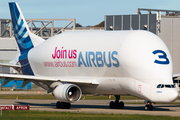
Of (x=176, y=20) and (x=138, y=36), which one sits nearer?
(x=138, y=36)

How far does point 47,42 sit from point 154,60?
13643mm

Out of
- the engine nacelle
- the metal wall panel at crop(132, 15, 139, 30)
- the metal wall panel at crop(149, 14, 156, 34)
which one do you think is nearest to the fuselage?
the engine nacelle

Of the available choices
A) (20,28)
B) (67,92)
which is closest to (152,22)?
(20,28)

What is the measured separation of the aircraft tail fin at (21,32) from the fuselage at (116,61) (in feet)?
17.3

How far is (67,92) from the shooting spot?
34.3m

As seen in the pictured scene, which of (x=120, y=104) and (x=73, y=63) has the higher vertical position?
(x=73, y=63)

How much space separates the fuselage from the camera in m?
31.9

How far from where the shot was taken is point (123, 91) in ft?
114

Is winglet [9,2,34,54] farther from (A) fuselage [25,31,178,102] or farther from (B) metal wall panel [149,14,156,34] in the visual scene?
(B) metal wall panel [149,14,156,34]

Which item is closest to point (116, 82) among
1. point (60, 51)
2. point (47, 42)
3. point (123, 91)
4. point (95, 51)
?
point (123, 91)

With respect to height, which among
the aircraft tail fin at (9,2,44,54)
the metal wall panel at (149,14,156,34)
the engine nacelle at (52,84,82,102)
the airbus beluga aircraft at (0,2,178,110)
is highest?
the metal wall panel at (149,14,156,34)

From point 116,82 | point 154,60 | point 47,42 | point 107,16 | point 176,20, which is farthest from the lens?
point 107,16

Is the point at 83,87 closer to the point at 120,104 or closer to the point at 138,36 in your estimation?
the point at 120,104

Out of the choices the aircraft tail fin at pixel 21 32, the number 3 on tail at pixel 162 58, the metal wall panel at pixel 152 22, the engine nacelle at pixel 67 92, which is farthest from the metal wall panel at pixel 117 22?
the number 3 on tail at pixel 162 58
